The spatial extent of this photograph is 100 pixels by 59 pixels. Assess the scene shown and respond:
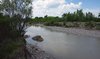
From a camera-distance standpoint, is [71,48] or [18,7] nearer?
[71,48]

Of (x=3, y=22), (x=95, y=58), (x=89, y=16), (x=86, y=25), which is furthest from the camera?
(x=89, y=16)

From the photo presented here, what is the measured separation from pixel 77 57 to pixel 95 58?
202 centimetres

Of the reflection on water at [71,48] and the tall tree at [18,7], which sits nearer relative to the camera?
the reflection on water at [71,48]

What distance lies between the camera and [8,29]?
1598 centimetres

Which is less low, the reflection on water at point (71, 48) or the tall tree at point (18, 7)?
the tall tree at point (18, 7)

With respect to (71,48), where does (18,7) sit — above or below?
above

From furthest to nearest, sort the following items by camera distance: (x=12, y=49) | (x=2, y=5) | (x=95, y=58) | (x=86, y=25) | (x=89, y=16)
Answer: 1. (x=89, y=16)
2. (x=86, y=25)
3. (x=2, y=5)
4. (x=95, y=58)
5. (x=12, y=49)

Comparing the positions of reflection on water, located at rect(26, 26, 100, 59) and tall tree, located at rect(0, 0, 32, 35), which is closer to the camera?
→ reflection on water, located at rect(26, 26, 100, 59)

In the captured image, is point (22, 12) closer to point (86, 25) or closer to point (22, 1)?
point (22, 1)

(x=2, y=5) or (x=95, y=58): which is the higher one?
(x=2, y=5)

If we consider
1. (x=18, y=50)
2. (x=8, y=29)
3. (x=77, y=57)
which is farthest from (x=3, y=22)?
(x=77, y=57)

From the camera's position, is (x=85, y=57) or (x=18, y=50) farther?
(x=85, y=57)

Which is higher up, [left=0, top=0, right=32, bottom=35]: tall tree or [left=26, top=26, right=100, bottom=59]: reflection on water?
[left=0, top=0, right=32, bottom=35]: tall tree

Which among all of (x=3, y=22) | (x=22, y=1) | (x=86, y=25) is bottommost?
(x=86, y=25)
